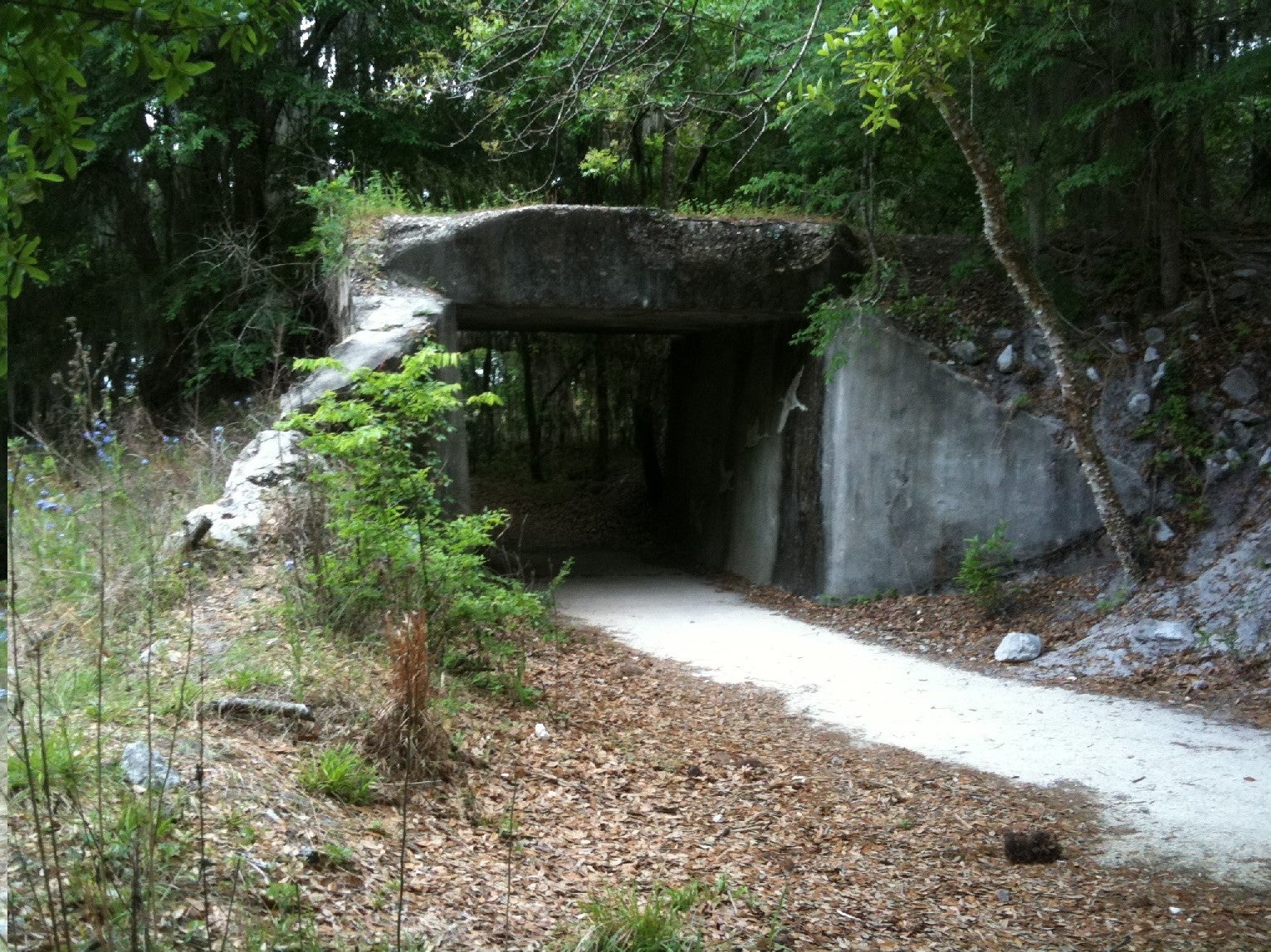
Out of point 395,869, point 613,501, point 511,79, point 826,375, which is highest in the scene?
point 511,79

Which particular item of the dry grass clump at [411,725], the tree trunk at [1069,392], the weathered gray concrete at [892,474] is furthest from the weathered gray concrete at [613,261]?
the dry grass clump at [411,725]

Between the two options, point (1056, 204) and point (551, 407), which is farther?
point (551, 407)

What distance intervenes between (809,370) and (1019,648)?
147 inches

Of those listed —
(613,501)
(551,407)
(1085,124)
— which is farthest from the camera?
(551,407)

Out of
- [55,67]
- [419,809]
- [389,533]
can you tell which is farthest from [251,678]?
[55,67]

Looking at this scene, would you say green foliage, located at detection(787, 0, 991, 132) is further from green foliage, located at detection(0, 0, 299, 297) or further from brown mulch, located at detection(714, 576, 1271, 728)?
green foliage, located at detection(0, 0, 299, 297)

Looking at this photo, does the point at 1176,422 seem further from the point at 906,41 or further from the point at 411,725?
the point at 411,725

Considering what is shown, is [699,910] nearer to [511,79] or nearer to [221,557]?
[221,557]

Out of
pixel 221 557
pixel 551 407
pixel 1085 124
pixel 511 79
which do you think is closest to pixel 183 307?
pixel 511 79

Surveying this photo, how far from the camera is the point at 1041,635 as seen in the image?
7.91 m

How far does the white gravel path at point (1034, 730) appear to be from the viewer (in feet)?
15.0

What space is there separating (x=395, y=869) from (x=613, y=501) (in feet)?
47.4

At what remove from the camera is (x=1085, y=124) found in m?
7.95

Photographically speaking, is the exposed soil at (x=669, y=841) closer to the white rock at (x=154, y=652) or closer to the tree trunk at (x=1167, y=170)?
the white rock at (x=154, y=652)
